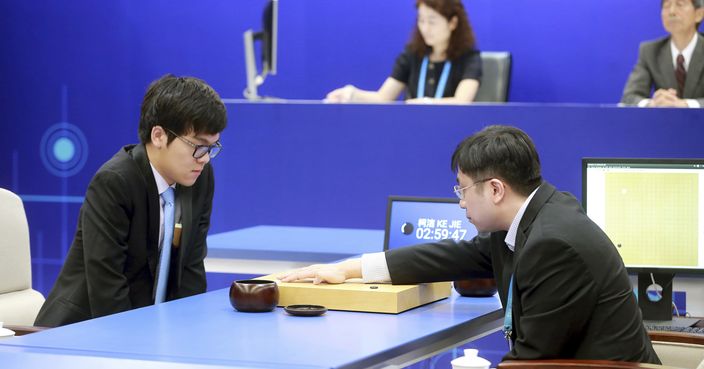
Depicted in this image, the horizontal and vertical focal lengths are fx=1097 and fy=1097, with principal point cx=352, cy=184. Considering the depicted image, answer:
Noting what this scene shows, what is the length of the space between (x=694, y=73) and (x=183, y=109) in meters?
3.17

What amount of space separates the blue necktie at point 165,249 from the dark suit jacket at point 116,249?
2cm

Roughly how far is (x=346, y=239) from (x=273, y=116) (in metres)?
0.79

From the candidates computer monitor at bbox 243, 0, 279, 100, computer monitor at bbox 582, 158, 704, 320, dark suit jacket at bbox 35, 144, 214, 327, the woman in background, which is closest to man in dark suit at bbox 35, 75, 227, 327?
dark suit jacket at bbox 35, 144, 214, 327

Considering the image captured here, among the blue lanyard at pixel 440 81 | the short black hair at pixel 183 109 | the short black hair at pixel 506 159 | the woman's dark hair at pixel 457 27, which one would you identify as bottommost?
the short black hair at pixel 506 159

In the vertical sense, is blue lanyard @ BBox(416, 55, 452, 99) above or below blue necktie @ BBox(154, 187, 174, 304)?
above

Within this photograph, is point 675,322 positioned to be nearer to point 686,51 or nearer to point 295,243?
point 295,243

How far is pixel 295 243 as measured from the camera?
4.57m

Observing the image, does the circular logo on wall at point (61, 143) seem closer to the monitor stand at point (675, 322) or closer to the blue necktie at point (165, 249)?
the blue necktie at point (165, 249)

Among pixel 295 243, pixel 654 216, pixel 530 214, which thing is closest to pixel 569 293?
pixel 530 214

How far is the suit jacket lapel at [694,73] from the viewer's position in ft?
17.6

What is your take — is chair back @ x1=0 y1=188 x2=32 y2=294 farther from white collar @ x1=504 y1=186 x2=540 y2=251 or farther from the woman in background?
the woman in background

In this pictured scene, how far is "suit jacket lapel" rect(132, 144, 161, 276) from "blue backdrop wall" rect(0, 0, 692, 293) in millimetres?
4633

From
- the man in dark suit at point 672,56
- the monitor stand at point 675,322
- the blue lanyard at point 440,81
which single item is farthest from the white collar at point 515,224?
the blue lanyard at point 440,81

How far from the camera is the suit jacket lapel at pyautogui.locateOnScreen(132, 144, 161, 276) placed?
306 centimetres
